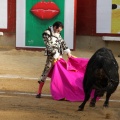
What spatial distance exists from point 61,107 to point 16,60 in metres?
5.92

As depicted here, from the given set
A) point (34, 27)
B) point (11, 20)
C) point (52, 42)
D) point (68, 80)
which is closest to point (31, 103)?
point (68, 80)

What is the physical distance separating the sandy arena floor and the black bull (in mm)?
279

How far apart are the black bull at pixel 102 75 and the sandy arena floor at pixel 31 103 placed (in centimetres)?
28

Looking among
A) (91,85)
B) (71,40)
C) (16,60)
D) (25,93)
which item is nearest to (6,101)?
(25,93)

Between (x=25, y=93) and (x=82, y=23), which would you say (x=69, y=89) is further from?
(x=82, y=23)

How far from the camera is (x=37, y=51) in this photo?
1473 cm

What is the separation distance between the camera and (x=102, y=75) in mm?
6812

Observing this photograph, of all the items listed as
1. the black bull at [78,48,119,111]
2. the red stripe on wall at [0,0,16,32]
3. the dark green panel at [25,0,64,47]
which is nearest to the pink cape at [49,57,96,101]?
the black bull at [78,48,119,111]

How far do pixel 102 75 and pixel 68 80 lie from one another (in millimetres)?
1594

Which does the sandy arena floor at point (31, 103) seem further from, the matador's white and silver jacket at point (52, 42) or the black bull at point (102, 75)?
the matador's white and silver jacket at point (52, 42)

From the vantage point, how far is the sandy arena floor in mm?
6746

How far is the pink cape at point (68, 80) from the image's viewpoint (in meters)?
8.21

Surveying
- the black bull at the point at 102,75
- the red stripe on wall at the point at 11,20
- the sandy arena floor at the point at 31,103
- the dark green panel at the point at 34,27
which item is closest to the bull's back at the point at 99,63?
the black bull at the point at 102,75

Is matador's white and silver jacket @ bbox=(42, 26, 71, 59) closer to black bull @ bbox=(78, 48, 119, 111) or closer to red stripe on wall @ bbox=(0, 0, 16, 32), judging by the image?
black bull @ bbox=(78, 48, 119, 111)
